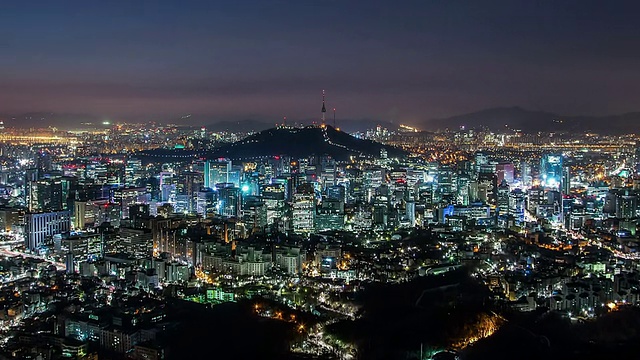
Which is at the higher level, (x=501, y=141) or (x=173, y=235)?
(x=501, y=141)

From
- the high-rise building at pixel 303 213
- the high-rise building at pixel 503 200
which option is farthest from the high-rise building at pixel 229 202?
the high-rise building at pixel 503 200

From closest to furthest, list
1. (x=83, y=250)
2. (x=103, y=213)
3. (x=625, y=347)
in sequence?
1. (x=625, y=347)
2. (x=83, y=250)
3. (x=103, y=213)

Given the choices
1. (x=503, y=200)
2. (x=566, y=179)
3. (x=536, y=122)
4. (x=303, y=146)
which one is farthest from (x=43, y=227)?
(x=536, y=122)

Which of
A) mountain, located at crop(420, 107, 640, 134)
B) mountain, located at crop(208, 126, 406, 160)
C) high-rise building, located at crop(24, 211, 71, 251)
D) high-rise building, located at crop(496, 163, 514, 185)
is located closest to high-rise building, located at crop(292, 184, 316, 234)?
high-rise building, located at crop(24, 211, 71, 251)

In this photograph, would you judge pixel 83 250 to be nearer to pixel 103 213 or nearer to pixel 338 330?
pixel 103 213

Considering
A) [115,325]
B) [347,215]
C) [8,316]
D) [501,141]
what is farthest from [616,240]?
[501,141]

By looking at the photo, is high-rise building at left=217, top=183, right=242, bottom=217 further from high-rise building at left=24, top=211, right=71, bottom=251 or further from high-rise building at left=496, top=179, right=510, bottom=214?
high-rise building at left=496, top=179, right=510, bottom=214

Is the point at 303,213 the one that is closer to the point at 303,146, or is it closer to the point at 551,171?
the point at 551,171
